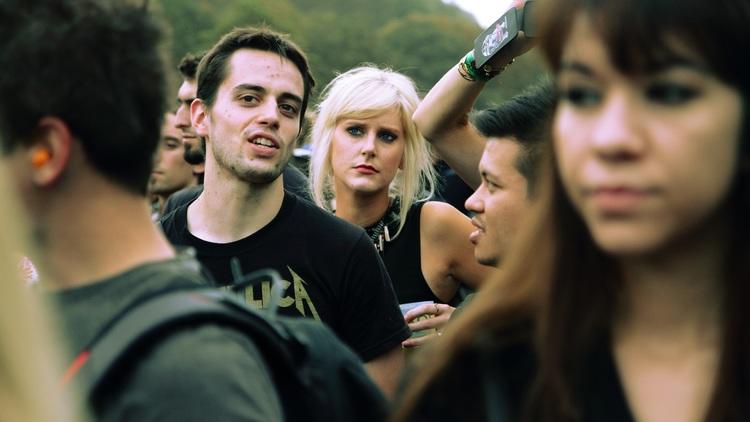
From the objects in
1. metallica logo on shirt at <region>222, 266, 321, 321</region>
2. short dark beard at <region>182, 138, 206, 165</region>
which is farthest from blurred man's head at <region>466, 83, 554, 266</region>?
short dark beard at <region>182, 138, 206, 165</region>

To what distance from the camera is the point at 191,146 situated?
720 centimetres

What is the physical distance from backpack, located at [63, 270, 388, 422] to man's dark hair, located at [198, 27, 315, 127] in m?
2.79

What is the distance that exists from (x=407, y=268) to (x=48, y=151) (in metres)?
2.98

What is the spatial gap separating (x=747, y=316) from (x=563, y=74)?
45 centimetres

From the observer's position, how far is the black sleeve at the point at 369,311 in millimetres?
4039

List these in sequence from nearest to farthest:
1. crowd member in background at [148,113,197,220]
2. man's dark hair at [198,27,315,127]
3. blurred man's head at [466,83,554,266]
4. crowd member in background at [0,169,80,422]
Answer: crowd member in background at [0,169,80,422] → blurred man's head at [466,83,554,266] → man's dark hair at [198,27,315,127] → crowd member in background at [148,113,197,220]

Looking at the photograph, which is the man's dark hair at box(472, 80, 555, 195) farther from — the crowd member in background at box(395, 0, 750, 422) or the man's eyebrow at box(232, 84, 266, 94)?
the crowd member in background at box(395, 0, 750, 422)

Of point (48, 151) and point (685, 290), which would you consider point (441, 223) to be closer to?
point (48, 151)

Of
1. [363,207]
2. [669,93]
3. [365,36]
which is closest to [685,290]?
[669,93]

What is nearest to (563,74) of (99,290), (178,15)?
(99,290)

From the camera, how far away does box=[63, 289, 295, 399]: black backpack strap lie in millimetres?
1843

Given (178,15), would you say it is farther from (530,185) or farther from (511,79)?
(530,185)

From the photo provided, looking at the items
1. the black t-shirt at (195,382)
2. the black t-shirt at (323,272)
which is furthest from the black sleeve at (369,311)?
the black t-shirt at (195,382)

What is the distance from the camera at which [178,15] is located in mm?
70500
